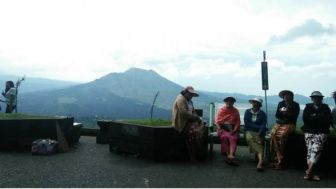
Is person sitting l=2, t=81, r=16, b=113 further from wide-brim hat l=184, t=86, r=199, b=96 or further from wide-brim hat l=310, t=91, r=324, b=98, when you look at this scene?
wide-brim hat l=310, t=91, r=324, b=98

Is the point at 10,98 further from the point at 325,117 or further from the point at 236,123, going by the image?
the point at 325,117

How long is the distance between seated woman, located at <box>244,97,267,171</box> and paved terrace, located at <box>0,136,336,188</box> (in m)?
0.48

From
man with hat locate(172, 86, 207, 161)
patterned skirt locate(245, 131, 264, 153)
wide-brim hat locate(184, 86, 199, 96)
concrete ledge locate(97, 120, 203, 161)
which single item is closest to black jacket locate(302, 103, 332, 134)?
patterned skirt locate(245, 131, 264, 153)

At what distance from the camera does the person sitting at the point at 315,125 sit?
30.5 ft

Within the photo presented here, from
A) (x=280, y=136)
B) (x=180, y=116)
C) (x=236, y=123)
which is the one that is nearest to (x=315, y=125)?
(x=280, y=136)

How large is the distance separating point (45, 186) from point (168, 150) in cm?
350

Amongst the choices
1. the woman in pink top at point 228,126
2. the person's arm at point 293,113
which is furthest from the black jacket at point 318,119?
the woman in pink top at point 228,126

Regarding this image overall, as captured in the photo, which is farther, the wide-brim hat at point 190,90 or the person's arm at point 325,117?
the wide-brim hat at point 190,90

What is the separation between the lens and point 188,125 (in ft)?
34.9

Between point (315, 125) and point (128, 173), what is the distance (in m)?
3.96

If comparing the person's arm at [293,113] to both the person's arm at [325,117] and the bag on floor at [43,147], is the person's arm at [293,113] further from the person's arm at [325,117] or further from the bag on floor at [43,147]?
the bag on floor at [43,147]

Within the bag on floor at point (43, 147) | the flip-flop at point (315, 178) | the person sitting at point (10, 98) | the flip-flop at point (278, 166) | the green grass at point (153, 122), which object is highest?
the person sitting at point (10, 98)

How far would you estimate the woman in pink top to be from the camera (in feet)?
34.9

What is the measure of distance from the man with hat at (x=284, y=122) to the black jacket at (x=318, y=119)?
25.6 inches
